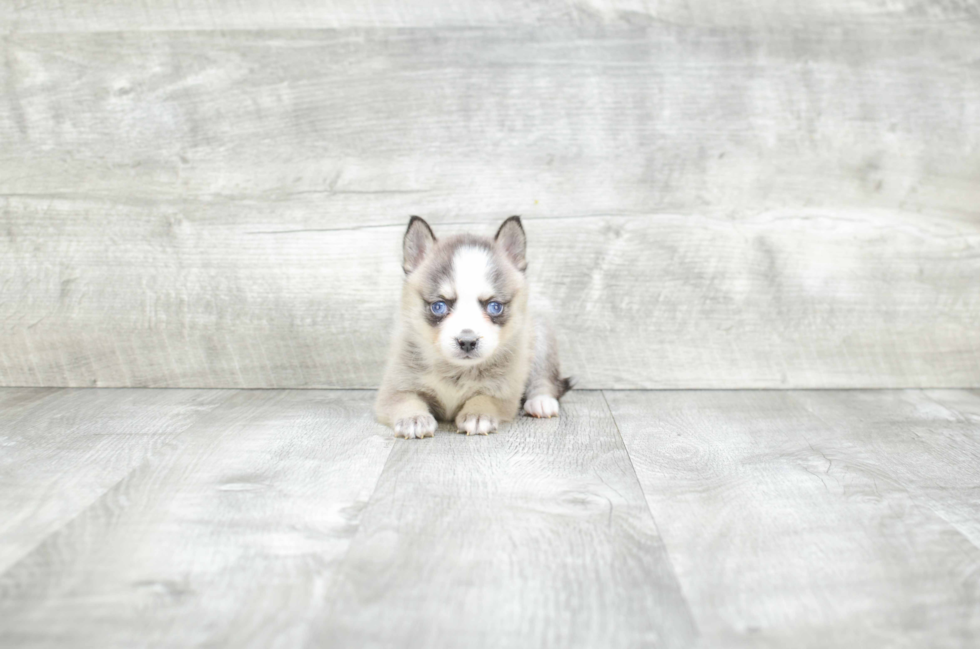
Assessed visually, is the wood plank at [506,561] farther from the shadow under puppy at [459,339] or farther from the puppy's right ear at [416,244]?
the puppy's right ear at [416,244]

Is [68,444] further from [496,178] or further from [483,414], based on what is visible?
[496,178]

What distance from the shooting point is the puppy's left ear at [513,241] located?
7.83ft

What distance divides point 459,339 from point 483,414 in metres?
0.25

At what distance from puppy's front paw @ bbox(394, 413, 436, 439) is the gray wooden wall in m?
0.75

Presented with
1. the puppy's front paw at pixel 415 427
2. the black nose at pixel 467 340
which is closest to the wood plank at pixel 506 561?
the puppy's front paw at pixel 415 427

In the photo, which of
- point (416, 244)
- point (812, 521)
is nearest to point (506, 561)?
point (812, 521)

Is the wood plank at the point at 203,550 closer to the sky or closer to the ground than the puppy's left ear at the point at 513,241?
closer to the ground

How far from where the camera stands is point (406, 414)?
222 cm

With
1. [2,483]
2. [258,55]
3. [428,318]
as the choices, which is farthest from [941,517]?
[258,55]

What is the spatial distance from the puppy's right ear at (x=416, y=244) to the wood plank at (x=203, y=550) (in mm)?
568

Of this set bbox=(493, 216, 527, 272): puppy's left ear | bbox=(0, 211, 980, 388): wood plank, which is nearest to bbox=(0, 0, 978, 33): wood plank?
bbox=(0, 211, 980, 388): wood plank

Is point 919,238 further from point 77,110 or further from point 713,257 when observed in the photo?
point 77,110

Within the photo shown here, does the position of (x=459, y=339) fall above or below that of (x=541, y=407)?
above

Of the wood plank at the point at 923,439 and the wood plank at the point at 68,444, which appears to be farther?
the wood plank at the point at 923,439
